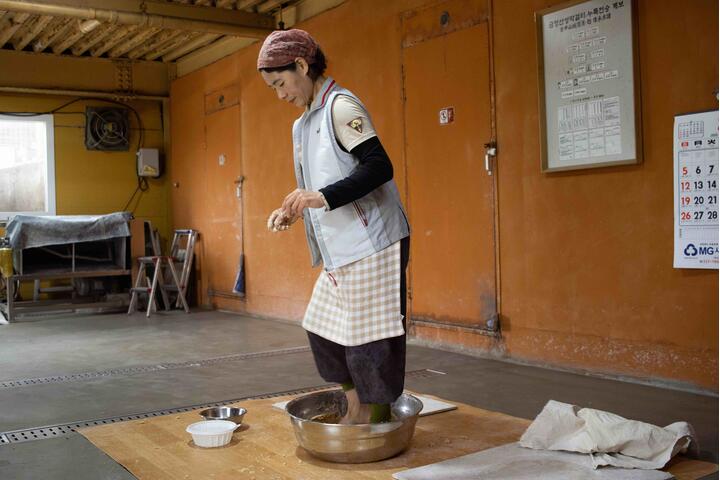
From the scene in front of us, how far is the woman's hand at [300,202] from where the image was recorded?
2100mm

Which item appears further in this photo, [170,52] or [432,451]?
[170,52]

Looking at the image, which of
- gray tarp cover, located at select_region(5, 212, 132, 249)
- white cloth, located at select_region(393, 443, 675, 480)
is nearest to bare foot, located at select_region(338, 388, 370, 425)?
white cloth, located at select_region(393, 443, 675, 480)

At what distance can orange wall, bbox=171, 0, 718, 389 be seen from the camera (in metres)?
3.42

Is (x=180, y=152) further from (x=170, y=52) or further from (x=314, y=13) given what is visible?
(x=314, y=13)

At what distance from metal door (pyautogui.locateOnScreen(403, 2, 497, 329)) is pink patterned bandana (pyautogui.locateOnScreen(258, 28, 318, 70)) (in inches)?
90.9

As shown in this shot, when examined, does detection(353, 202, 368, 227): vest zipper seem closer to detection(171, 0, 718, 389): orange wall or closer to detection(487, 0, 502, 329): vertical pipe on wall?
detection(171, 0, 718, 389): orange wall

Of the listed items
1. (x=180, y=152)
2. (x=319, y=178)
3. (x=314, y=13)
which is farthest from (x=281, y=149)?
(x=319, y=178)

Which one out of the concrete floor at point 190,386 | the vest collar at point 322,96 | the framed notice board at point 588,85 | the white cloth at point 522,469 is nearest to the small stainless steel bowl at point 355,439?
the white cloth at point 522,469

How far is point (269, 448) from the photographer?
8.37 ft

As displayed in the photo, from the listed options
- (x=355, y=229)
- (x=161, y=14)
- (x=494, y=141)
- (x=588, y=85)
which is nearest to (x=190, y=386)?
(x=355, y=229)

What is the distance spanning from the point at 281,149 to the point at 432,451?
4398 millimetres

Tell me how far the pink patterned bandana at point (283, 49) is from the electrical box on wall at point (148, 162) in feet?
21.9

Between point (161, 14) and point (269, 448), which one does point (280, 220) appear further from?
point (161, 14)

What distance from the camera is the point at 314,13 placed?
6.12 meters
